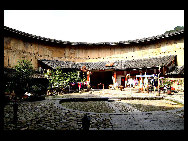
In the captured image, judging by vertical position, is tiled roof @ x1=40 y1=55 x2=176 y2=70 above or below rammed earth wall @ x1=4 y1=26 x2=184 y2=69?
below

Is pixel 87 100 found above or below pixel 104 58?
below

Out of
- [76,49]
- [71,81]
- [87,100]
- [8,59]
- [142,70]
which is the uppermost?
[76,49]

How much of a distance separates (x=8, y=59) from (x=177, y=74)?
23541 millimetres

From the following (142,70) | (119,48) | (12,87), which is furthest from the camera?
(119,48)

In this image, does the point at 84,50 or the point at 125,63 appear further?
the point at 84,50

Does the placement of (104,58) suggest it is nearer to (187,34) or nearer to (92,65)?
(92,65)

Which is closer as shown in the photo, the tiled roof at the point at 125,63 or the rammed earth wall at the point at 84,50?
the rammed earth wall at the point at 84,50

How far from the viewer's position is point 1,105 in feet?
7.50

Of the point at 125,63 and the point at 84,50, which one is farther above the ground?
the point at 84,50

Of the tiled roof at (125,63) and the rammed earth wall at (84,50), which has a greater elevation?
the rammed earth wall at (84,50)

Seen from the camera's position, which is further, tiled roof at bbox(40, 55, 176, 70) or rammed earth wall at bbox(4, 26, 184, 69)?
tiled roof at bbox(40, 55, 176, 70)
